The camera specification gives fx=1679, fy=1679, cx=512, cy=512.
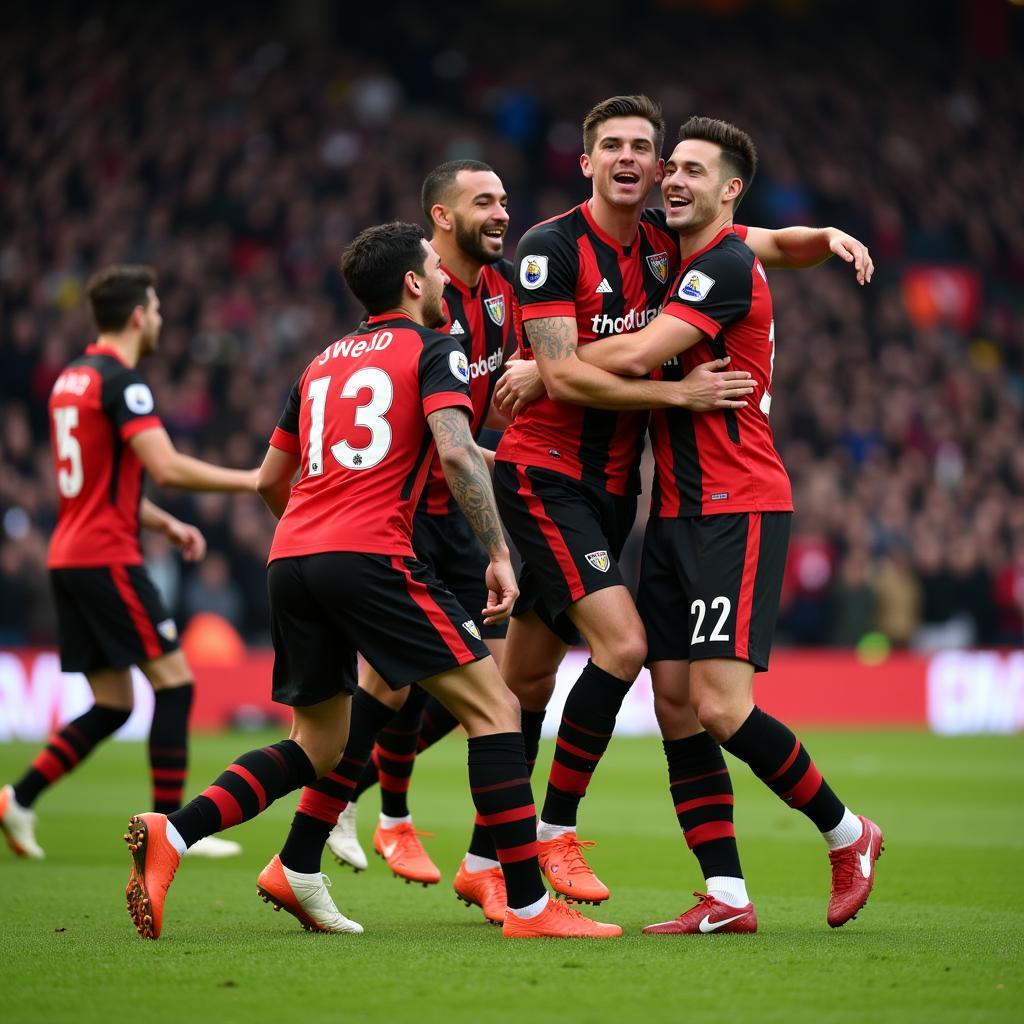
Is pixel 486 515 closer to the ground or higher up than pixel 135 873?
higher up

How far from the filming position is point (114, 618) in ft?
27.5

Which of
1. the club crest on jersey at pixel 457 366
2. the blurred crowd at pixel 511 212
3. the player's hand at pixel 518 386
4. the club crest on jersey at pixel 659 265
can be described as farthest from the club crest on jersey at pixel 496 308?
the blurred crowd at pixel 511 212

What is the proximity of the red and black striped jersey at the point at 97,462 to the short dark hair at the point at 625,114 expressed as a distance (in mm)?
2881

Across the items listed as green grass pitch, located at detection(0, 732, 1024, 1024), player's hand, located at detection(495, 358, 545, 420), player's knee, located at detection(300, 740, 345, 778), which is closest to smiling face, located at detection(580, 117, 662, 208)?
player's hand, located at detection(495, 358, 545, 420)

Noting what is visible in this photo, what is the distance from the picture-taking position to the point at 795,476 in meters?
21.0

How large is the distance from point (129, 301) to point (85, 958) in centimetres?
418

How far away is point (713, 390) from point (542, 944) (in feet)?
6.55

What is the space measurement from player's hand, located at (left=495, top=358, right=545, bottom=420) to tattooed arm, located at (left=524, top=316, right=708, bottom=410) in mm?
168

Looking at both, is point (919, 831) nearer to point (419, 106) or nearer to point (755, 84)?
point (419, 106)

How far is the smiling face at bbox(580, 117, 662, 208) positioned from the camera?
20.4 ft

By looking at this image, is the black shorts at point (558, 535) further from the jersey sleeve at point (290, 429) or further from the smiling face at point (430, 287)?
the jersey sleeve at point (290, 429)

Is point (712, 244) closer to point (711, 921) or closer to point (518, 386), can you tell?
point (518, 386)

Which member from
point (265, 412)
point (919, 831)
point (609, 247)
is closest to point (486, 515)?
point (609, 247)

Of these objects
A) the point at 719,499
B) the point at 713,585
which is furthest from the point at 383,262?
the point at 713,585
